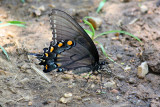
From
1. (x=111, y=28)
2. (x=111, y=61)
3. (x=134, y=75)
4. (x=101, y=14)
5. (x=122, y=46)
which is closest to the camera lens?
(x=134, y=75)

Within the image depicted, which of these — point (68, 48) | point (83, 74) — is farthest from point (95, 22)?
point (68, 48)

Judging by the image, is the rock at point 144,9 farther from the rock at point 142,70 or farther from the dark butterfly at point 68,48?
the dark butterfly at point 68,48

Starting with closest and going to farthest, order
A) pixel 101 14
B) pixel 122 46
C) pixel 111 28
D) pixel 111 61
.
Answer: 1. pixel 111 61
2. pixel 122 46
3. pixel 111 28
4. pixel 101 14

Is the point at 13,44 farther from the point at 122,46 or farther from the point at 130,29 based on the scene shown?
the point at 130,29

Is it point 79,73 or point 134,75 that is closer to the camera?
point 79,73

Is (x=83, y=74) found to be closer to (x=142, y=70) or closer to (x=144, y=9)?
(x=142, y=70)

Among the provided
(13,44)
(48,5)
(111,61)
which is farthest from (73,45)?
(48,5)

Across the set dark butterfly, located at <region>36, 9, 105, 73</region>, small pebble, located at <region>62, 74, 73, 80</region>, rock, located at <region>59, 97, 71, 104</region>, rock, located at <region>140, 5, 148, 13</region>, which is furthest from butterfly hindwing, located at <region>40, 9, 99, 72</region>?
rock, located at <region>140, 5, 148, 13</region>
